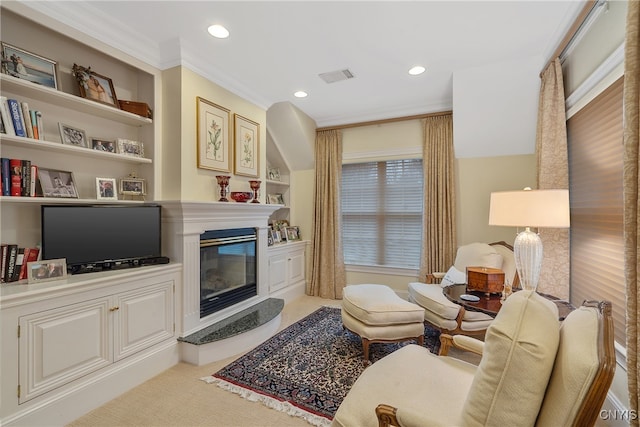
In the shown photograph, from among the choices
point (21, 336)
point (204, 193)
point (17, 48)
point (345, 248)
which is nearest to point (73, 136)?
point (17, 48)

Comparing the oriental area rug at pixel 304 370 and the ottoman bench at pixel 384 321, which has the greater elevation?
the ottoman bench at pixel 384 321

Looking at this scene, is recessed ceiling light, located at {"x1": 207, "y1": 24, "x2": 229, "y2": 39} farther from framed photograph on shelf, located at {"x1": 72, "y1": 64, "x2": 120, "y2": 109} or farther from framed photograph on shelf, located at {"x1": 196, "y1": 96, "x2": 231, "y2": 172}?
framed photograph on shelf, located at {"x1": 72, "y1": 64, "x2": 120, "y2": 109}

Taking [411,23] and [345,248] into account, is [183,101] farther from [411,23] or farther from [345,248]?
[345,248]

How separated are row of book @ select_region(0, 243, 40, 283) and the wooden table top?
113 inches

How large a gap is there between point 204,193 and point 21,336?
158 cm

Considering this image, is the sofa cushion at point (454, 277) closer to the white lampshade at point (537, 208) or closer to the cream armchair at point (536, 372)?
Result: the white lampshade at point (537, 208)

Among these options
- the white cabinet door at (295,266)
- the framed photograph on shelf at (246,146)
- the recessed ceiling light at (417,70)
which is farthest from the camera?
the white cabinet door at (295,266)

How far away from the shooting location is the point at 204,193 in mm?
2799

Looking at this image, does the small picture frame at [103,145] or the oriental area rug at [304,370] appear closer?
the oriental area rug at [304,370]

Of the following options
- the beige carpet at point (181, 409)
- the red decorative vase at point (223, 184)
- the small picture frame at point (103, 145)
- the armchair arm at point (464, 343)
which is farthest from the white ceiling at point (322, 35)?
the beige carpet at point (181, 409)

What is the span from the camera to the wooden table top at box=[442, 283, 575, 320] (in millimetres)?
1815

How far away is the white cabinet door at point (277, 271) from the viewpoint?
3.82 meters

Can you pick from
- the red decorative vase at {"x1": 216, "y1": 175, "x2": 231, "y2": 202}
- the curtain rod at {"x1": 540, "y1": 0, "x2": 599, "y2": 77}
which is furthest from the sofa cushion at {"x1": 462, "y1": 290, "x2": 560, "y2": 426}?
the red decorative vase at {"x1": 216, "y1": 175, "x2": 231, "y2": 202}

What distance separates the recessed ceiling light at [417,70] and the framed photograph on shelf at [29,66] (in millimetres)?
2965
